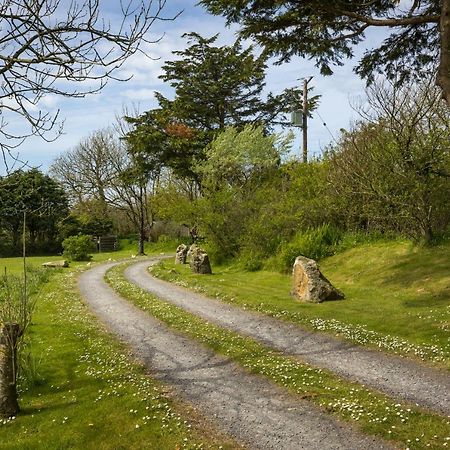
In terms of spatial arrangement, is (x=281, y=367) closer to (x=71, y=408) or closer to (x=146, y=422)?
(x=146, y=422)

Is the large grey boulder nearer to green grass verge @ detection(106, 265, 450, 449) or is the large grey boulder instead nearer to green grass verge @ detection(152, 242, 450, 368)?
green grass verge @ detection(152, 242, 450, 368)

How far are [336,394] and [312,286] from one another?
24.4ft

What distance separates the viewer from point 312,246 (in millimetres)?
21656

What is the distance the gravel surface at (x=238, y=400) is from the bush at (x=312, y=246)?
9.95 meters

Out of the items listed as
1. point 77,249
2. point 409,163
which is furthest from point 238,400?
point 77,249

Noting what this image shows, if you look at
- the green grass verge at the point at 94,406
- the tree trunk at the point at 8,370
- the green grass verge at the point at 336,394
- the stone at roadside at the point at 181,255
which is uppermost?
the stone at roadside at the point at 181,255

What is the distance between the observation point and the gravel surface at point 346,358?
7.49 metres

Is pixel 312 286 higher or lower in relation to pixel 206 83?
lower

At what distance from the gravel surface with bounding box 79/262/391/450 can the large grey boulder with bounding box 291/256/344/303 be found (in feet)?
16.4

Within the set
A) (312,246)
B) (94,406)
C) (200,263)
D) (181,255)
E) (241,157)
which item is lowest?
(94,406)

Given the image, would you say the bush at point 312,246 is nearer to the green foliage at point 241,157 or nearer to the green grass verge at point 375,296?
the green grass verge at point 375,296

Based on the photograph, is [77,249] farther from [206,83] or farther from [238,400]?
[238,400]

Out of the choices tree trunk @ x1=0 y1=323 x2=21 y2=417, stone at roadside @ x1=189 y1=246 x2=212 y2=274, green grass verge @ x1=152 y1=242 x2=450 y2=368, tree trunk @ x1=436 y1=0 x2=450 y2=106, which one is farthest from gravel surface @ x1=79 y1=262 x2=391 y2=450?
stone at roadside @ x1=189 y1=246 x2=212 y2=274

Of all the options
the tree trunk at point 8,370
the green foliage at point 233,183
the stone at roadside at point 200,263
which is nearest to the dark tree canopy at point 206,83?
the green foliage at point 233,183
